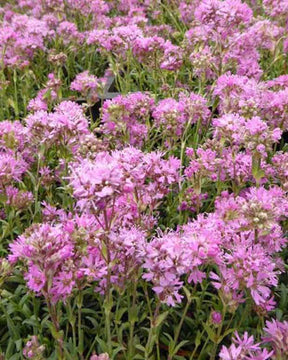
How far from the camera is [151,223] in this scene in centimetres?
181

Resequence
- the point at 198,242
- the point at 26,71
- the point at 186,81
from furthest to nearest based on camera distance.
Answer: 1. the point at 186,81
2. the point at 26,71
3. the point at 198,242

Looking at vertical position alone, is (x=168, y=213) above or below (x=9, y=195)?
below

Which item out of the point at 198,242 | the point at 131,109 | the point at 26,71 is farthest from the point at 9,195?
the point at 26,71

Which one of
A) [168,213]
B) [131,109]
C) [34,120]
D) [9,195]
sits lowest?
[168,213]

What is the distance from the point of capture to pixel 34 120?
6.42ft

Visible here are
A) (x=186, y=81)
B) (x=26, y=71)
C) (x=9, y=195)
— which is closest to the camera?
(x=9, y=195)

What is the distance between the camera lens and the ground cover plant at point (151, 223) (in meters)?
1.45

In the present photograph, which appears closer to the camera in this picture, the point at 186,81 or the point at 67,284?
the point at 67,284

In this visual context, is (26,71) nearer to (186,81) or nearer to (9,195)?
(186,81)

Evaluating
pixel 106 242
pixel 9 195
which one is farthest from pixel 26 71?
pixel 106 242

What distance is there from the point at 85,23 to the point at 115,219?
3110mm

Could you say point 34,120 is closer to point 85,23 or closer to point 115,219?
point 115,219

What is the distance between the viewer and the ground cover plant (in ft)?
4.77

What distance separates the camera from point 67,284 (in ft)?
4.80
